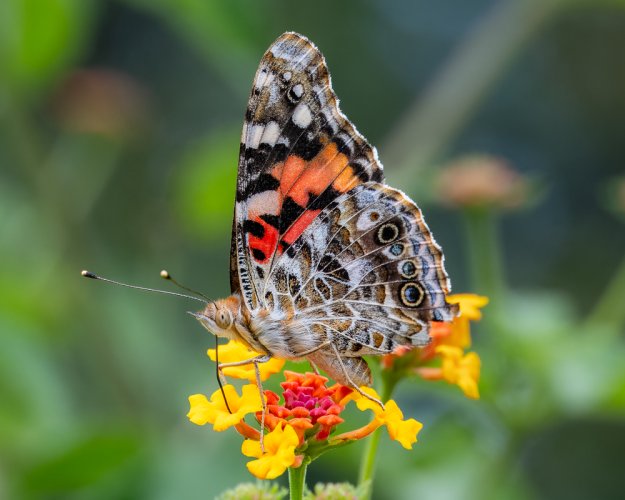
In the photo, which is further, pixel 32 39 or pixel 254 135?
pixel 32 39

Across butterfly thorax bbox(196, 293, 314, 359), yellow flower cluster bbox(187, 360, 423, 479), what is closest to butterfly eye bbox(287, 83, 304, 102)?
butterfly thorax bbox(196, 293, 314, 359)

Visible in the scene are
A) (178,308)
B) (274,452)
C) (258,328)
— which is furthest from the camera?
(178,308)

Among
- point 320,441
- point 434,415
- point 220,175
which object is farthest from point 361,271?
point 220,175

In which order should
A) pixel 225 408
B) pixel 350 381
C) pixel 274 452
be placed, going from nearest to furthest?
pixel 274 452, pixel 225 408, pixel 350 381

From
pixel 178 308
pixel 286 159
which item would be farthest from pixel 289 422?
pixel 178 308

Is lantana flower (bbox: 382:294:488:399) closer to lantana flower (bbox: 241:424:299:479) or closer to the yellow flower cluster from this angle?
the yellow flower cluster

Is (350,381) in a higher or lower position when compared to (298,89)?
lower

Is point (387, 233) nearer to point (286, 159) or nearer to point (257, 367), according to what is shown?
point (286, 159)
